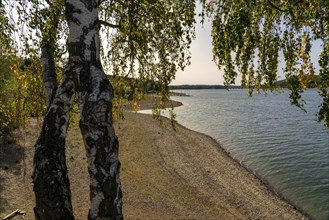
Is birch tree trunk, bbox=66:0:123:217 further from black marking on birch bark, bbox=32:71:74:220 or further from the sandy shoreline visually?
the sandy shoreline

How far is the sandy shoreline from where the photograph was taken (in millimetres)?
18516

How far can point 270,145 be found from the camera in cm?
3934

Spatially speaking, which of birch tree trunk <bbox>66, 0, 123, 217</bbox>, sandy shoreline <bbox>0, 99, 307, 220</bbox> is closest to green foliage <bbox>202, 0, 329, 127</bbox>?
birch tree trunk <bbox>66, 0, 123, 217</bbox>

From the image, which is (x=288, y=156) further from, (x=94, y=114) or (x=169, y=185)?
(x=94, y=114)

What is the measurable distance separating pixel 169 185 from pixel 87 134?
18965 mm

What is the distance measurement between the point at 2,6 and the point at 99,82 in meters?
3.64

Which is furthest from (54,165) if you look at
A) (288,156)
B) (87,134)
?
(288,156)

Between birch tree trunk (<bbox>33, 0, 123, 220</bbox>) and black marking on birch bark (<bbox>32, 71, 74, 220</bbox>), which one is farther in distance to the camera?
black marking on birch bark (<bbox>32, 71, 74, 220</bbox>)

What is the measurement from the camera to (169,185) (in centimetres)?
2306

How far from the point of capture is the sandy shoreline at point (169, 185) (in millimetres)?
18516

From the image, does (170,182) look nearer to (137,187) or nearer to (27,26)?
(137,187)

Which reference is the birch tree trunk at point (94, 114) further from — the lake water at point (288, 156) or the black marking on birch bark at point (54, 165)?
the lake water at point (288, 156)

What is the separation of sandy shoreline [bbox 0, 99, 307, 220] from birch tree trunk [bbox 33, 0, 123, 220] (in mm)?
6874

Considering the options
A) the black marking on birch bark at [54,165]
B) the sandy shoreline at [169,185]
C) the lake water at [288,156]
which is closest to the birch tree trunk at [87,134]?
the black marking on birch bark at [54,165]
